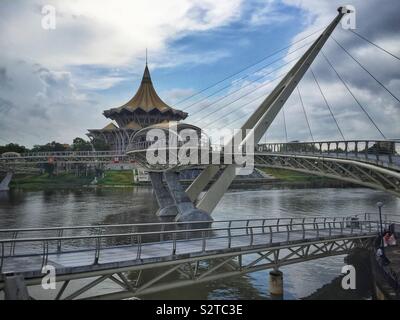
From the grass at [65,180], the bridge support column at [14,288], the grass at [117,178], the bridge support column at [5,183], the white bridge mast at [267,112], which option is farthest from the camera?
the grass at [117,178]

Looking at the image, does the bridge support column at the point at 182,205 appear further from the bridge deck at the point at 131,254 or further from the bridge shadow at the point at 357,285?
the bridge deck at the point at 131,254

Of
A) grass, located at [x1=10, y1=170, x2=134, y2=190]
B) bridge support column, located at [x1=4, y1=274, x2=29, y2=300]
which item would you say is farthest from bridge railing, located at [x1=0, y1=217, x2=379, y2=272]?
grass, located at [x1=10, y1=170, x2=134, y2=190]

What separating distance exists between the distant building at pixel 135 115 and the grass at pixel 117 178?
69.7ft

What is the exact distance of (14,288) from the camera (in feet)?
28.3

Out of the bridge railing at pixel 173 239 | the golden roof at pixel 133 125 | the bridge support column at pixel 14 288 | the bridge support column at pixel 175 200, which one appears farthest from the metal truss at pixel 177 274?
the golden roof at pixel 133 125

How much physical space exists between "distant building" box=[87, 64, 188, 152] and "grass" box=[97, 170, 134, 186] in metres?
21.3

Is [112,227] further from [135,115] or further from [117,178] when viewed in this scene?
[135,115]

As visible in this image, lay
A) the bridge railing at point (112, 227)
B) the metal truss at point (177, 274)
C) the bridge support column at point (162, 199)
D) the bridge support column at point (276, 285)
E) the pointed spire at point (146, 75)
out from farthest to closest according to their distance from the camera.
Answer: the pointed spire at point (146, 75) < the bridge support column at point (162, 199) < the bridge support column at point (276, 285) < the bridge railing at point (112, 227) < the metal truss at point (177, 274)

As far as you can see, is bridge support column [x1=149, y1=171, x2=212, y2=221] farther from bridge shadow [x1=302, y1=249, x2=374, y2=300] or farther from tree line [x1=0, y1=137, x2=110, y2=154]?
tree line [x1=0, y1=137, x2=110, y2=154]

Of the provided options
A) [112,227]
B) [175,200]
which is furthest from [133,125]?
[112,227]

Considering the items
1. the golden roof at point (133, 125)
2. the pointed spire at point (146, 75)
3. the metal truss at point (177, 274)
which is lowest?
the metal truss at point (177, 274)

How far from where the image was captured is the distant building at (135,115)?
135625 millimetres

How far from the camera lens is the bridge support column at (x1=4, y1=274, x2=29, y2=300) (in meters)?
8.55
